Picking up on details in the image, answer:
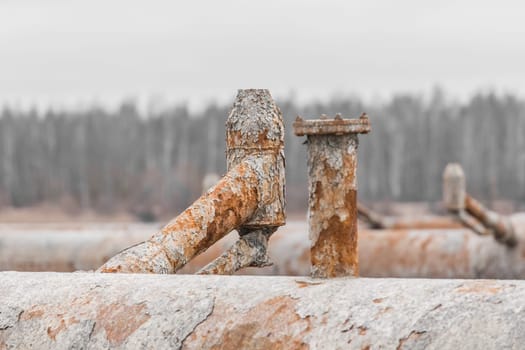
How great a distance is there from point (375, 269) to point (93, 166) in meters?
56.1

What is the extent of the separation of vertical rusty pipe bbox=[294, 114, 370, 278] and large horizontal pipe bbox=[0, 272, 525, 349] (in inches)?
8.6

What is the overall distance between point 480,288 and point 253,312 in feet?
→ 2.12

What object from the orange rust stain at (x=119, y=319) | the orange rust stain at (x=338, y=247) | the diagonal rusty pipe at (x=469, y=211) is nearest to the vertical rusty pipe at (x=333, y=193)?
the orange rust stain at (x=338, y=247)

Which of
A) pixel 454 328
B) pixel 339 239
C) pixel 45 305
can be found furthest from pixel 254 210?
pixel 454 328

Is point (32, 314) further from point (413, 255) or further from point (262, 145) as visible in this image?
point (413, 255)

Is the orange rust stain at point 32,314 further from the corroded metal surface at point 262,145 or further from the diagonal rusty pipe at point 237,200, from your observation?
the corroded metal surface at point 262,145

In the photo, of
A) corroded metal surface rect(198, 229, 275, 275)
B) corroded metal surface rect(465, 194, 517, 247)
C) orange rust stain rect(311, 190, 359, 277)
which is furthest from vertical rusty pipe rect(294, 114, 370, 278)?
corroded metal surface rect(465, 194, 517, 247)

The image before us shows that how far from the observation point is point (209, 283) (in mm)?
3260

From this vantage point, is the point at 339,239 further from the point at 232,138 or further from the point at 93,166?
the point at 93,166

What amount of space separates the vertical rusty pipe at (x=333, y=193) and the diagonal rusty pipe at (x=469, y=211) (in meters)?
7.13

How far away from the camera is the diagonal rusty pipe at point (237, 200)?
4.01 meters

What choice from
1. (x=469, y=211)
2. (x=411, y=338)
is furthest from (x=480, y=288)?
(x=469, y=211)

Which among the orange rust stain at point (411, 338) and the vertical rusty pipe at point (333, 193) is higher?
the vertical rusty pipe at point (333, 193)

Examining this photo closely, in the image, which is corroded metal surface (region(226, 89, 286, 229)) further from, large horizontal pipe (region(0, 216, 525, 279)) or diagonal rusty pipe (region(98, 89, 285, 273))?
large horizontal pipe (region(0, 216, 525, 279))
